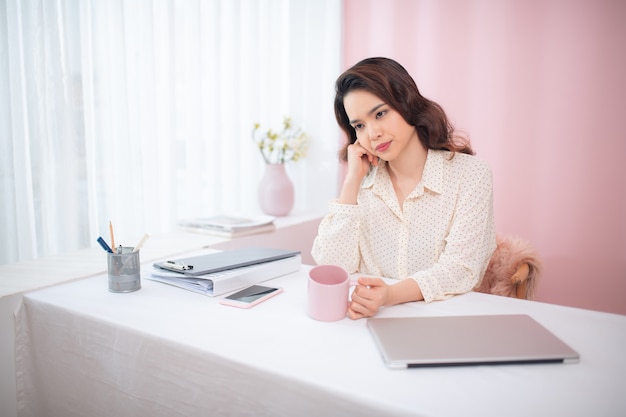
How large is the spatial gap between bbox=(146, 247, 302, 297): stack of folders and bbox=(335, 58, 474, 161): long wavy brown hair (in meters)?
0.50

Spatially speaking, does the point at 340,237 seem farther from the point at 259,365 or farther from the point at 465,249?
the point at 259,365

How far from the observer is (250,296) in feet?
3.15

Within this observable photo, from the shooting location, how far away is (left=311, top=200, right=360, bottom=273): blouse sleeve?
1.28 metres

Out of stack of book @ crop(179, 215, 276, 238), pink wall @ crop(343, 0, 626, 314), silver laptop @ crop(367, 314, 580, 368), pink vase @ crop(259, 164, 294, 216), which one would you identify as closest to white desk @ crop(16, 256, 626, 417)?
silver laptop @ crop(367, 314, 580, 368)

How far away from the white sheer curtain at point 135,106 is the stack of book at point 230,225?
12cm

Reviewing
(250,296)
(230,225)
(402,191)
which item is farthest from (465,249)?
(230,225)

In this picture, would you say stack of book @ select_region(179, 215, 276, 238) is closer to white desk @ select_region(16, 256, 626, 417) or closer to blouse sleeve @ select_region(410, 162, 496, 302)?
white desk @ select_region(16, 256, 626, 417)

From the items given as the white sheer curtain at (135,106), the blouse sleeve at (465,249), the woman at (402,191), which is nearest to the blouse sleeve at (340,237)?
the woman at (402,191)

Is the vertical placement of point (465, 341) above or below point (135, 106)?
below

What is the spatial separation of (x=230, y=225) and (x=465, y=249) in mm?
914

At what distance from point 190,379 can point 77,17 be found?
4.06 ft

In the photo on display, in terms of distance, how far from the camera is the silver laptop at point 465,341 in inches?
26.0

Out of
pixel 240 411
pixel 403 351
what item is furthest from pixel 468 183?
pixel 240 411

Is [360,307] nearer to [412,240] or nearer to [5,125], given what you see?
[412,240]
